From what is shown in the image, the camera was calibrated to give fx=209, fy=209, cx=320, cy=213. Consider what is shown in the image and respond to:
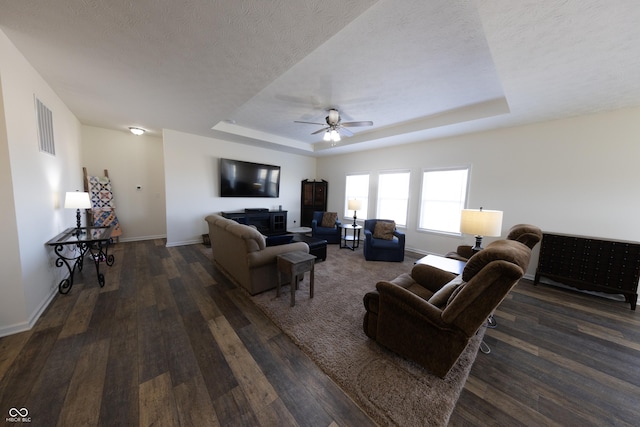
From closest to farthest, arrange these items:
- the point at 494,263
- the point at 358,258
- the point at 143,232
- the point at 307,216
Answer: the point at 494,263 < the point at 358,258 < the point at 143,232 < the point at 307,216

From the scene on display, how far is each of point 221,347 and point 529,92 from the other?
4.28 metres

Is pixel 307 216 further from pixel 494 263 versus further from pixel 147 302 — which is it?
pixel 494 263

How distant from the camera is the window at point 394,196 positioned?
5.34m

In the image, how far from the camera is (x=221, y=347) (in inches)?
74.2

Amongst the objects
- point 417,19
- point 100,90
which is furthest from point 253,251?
point 100,90

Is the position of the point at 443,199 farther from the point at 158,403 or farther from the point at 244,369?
the point at 158,403

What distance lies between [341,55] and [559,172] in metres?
3.91

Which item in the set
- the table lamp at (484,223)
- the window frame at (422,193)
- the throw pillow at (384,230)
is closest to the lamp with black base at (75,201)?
the throw pillow at (384,230)

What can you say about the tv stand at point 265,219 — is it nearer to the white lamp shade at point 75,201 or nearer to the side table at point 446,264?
the white lamp shade at point 75,201

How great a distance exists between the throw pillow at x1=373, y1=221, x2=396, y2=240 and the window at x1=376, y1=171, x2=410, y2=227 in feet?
3.04

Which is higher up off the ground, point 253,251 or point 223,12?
point 223,12

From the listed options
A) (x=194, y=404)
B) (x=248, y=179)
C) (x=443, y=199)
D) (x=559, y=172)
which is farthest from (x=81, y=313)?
(x=559, y=172)

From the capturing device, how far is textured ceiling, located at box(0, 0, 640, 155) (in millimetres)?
1505

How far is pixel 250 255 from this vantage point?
2.70 meters
